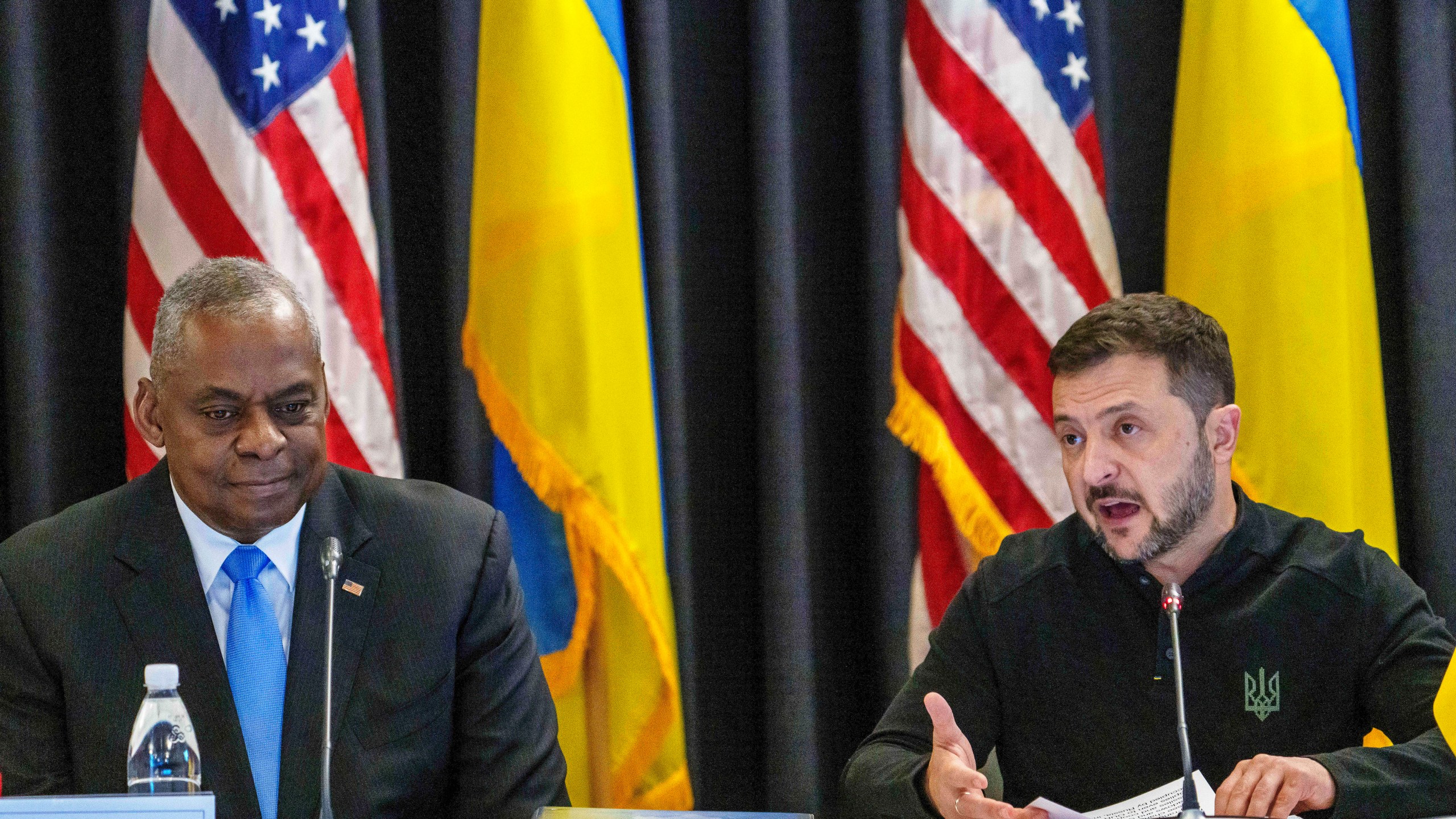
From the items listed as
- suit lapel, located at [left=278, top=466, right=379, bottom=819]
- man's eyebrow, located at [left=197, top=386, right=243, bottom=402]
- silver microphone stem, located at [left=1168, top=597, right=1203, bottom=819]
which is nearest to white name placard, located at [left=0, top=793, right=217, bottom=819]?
suit lapel, located at [left=278, top=466, right=379, bottom=819]

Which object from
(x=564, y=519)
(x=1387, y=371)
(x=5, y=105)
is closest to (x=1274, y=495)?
(x=1387, y=371)

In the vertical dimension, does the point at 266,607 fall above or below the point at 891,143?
below

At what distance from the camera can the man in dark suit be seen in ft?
7.02

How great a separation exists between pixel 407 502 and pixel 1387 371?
7.99 feet

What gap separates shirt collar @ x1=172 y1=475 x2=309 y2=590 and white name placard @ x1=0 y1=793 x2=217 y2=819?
0.72 meters

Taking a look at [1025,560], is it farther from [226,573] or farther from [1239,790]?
[226,573]

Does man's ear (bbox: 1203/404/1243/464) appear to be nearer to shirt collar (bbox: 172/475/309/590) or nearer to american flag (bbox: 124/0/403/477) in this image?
shirt collar (bbox: 172/475/309/590)

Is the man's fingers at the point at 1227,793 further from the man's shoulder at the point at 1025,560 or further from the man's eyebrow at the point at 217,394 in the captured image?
the man's eyebrow at the point at 217,394

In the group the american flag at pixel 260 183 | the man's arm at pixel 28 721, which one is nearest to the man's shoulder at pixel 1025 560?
the american flag at pixel 260 183

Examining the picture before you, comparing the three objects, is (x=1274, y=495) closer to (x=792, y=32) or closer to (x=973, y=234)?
(x=973, y=234)

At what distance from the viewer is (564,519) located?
3027 mm

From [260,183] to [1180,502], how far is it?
196 cm

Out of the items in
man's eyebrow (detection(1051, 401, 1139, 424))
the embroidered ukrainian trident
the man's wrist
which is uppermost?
man's eyebrow (detection(1051, 401, 1139, 424))

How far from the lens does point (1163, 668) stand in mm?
2281
